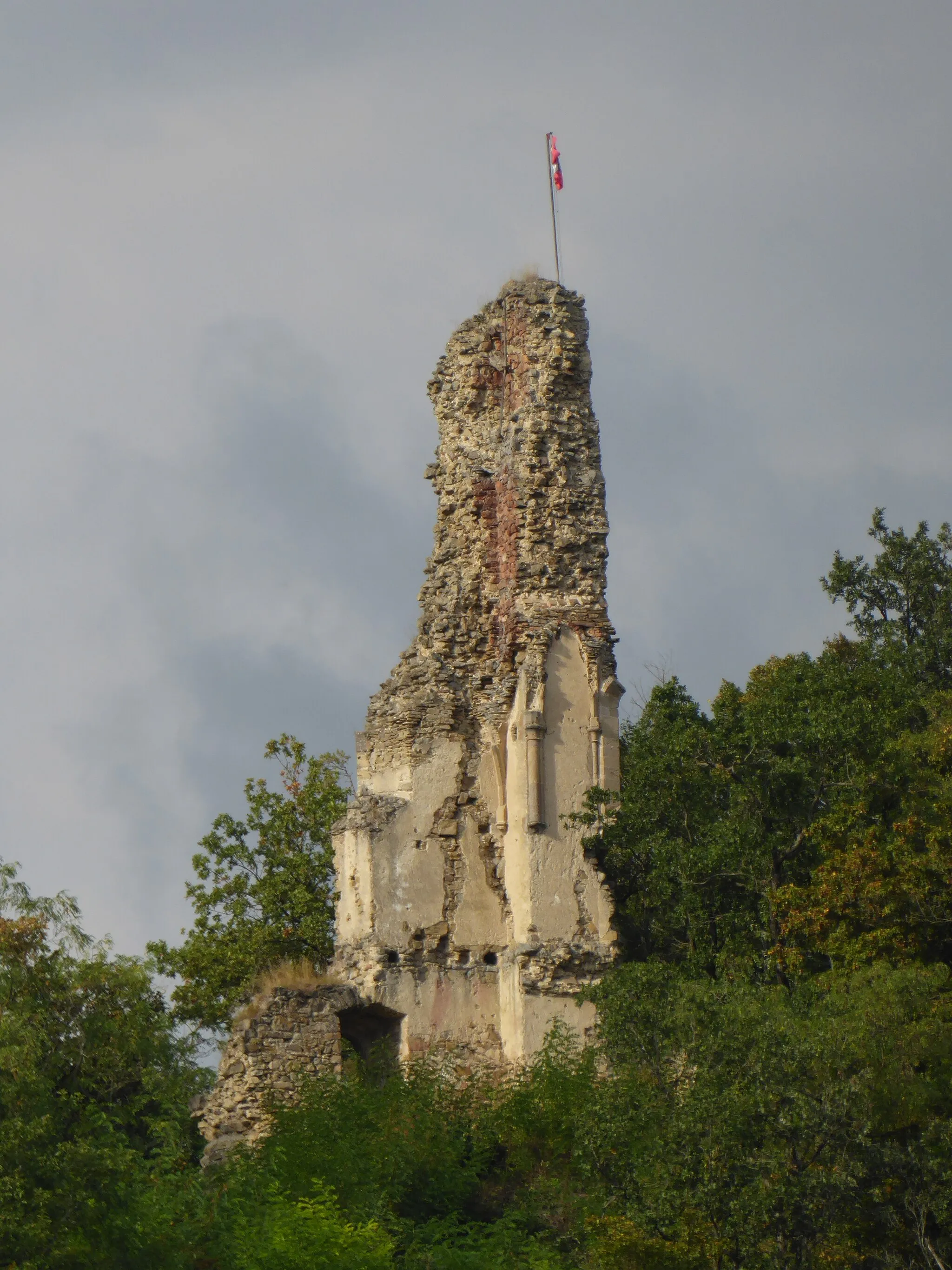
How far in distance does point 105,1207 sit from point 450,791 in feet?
30.9

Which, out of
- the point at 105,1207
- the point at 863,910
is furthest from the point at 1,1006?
the point at 863,910

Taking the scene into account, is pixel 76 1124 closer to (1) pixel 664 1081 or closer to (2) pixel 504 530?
(1) pixel 664 1081

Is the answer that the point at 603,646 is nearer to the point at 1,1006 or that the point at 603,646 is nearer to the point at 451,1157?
the point at 451,1157

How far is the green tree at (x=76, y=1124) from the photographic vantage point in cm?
1689

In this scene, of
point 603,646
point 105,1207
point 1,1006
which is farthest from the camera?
point 603,646

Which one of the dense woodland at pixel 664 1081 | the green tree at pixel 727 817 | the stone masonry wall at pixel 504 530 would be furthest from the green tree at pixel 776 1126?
the stone masonry wall at pixel 504 530

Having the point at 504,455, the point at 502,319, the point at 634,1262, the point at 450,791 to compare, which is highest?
the point at 502,319

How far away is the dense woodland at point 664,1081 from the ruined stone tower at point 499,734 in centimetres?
73

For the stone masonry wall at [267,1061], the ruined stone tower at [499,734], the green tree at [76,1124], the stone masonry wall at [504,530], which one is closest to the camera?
the green tree at [76,1124]

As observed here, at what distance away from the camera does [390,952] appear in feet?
83.2

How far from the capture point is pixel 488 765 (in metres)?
A: 26.6

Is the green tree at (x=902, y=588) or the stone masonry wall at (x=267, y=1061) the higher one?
the green tree at (x=902, y=588)

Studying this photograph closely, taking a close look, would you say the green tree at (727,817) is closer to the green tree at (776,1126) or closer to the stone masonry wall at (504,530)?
the stone masonry wall at (504,530)

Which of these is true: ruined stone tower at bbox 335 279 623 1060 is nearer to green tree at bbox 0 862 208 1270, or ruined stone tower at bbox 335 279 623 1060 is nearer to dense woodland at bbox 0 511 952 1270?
dense woodland at bbox 0 511 952 1270
